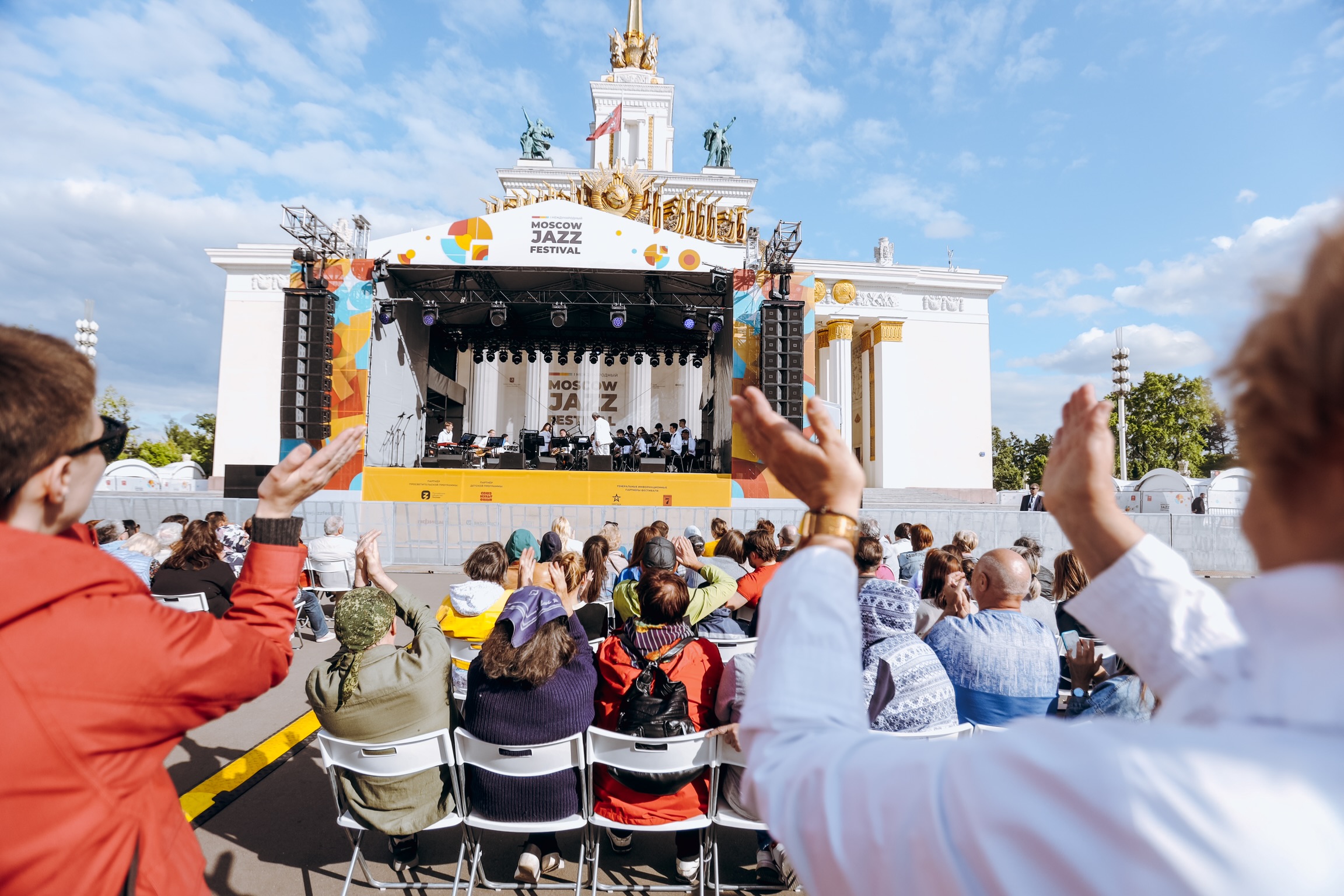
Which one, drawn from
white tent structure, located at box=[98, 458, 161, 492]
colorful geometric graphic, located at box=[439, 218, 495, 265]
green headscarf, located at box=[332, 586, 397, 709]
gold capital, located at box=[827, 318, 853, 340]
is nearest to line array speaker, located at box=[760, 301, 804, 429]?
colorful geometric graphic, located at box=[439, 218, 495, 265]

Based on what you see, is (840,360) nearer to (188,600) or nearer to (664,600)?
(188,600)

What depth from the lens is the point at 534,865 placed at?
2.96 m

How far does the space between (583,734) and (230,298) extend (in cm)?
2881

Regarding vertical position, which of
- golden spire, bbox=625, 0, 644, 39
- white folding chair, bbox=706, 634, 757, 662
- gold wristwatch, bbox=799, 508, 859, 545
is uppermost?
golden spire, bbox=625, 0, 644, 39

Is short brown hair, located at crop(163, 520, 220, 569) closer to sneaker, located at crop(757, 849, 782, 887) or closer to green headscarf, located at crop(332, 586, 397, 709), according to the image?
green headscarf, located at crop(332, 586, 397, 709)

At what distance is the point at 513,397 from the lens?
27.3 metres

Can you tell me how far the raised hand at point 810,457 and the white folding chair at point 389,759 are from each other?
7.79 ft

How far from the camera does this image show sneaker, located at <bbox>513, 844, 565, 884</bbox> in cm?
297

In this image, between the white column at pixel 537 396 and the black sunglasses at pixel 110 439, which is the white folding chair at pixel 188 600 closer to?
the black sunglasses at pixel 110 439

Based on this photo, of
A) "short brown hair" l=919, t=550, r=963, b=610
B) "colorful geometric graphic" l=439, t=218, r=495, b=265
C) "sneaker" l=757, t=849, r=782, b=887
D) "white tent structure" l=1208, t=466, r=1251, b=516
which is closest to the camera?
"sneaker" l=757, t=849, r=782, b=887

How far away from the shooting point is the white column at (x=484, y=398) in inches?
981

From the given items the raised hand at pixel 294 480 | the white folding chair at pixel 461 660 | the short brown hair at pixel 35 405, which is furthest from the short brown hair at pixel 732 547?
the short brown hair at pixel 35 405

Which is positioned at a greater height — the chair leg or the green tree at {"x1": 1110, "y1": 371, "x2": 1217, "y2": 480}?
the green tree at {"x1": 1110, "y1": 371, "x2": 1217, "y2": 480}

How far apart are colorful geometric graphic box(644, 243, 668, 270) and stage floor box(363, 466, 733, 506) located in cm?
442
